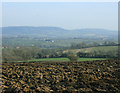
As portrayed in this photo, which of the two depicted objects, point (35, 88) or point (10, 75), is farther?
point (10, 75)

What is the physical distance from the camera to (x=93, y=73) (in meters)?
9.43

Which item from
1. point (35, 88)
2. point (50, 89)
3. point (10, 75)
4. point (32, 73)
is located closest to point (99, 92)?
point (50, 89)

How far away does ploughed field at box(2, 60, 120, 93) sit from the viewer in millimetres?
7516

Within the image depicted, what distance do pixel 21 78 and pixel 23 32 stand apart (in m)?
121

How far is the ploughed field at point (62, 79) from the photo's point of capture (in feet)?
24.7

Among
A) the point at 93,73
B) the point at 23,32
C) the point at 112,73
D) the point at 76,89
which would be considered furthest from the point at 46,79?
the point at 23,32

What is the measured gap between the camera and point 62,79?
341 inches

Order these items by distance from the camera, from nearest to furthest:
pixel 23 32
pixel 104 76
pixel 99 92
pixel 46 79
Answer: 1. pixel 99 92
2. pixel 46 79
3. pixel 104 76
4. pixel 23 32

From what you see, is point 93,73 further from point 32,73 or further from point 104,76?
point 32,73

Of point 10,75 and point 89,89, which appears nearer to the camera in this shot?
point 89,89

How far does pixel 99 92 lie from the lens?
24.2ft

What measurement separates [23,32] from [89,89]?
122m

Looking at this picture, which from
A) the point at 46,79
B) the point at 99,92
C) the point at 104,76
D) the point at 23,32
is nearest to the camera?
the point at 99,92

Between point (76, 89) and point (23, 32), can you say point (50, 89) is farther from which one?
point (23, 32)
